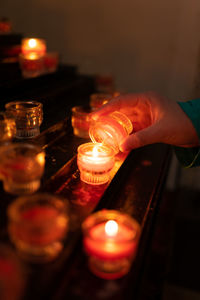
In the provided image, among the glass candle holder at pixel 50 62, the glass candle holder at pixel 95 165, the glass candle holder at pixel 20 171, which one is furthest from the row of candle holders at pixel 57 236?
the glass candle holder at pixel 50 62

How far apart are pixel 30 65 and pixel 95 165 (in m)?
0.86

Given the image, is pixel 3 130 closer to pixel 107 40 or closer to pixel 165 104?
pixel 165 104

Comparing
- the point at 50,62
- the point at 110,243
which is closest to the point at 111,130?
the point at 110,243

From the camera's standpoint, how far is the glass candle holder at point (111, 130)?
1153 millimetres

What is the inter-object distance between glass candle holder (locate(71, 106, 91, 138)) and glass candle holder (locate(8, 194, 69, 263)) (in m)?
0.64

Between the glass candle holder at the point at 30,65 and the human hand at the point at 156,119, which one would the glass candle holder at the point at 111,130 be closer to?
the human hand at the point at 156,119

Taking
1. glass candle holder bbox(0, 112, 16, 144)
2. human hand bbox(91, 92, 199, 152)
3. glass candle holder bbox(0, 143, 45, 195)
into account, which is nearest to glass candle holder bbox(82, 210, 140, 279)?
glass candle holder bbox(0, 143, 45, 195)

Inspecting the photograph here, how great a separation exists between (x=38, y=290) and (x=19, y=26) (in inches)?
88.4

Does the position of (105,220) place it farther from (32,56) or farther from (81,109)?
(32,56)

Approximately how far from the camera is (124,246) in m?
0.71

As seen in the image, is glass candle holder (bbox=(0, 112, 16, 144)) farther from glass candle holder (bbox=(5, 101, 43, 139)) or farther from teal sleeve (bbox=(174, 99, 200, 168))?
teal sleeve (bbox=(174, 99, 200, 168))

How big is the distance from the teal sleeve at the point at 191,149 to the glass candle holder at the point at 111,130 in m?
0.25

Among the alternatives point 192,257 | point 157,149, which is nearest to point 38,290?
point 157,149

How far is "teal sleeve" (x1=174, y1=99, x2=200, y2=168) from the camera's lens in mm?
1165
